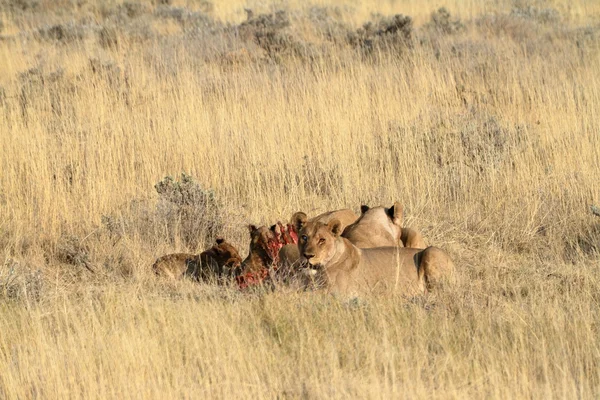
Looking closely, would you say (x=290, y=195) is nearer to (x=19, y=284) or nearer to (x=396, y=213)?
(x=396, y=213)

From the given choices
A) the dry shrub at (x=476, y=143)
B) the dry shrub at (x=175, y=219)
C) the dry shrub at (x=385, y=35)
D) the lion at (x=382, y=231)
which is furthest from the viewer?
the dry shrub at (x=385, y=35)

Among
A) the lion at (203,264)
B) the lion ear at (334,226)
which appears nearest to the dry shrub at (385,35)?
the lion at (203,264)

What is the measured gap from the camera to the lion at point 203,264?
795 cm

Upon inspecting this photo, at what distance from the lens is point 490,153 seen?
34.5 feet

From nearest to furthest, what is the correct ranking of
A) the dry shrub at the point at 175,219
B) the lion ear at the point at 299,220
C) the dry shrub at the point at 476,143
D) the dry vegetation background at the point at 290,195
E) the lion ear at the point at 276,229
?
the dry vegetation background at the point at 290,195 → the lion ear at the point at 299,220 → the lion ear at the point at 276,229 → the dry shrub at the point at 175,219 → the dry shrub at the point at 476,143

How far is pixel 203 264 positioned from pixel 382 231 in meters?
1.55

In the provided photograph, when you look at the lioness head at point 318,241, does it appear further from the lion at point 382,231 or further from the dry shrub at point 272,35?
the dry shrub at point 272,35

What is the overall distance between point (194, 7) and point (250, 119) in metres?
14.0

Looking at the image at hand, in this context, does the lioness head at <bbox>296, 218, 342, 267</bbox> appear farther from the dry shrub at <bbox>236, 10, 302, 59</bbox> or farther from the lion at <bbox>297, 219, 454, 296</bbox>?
the dry shrub at <bbox>236, 10, 302, 59</bbox>

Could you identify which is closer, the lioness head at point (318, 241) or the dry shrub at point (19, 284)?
the lioness head at point (318, 241)

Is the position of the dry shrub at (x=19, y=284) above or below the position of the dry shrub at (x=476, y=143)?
below

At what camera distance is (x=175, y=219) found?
9234 mm

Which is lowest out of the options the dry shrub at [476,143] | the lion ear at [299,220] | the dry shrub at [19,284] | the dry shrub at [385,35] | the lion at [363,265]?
the lion at [363,265]

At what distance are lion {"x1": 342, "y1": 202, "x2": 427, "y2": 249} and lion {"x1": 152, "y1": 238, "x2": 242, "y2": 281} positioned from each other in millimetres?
1025
